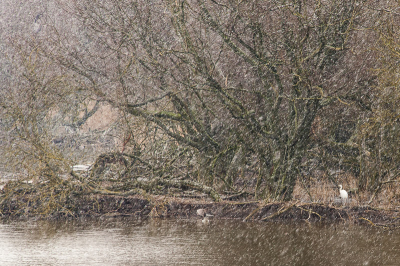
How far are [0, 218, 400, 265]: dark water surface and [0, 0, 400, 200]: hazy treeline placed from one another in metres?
1.73

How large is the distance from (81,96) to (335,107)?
7534mm

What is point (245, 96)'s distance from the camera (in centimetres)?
1700

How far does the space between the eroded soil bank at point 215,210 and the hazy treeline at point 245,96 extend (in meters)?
0.55

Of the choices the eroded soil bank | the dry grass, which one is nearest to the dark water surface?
the eroded soil bank

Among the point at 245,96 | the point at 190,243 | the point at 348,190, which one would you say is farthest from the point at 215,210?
the point at 348,190

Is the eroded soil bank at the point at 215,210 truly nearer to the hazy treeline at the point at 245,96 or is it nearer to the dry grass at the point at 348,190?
the dry grass at the point at 348,190

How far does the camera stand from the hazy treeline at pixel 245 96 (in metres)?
14.9

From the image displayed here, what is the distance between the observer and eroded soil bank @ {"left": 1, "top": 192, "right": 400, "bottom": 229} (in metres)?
14.7

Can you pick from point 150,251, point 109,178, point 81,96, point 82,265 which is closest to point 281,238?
point 150,251

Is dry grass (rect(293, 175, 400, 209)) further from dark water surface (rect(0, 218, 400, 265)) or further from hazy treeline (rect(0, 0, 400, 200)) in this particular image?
dark water surface (rect(0, 218, 400, 265))

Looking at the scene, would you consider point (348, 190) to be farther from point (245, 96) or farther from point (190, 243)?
point (190, 243)

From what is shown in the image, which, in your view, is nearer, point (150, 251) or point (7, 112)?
point (150, 251)

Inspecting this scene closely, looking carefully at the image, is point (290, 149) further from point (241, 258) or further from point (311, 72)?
point (241, 258)

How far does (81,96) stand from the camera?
17.3 metres
